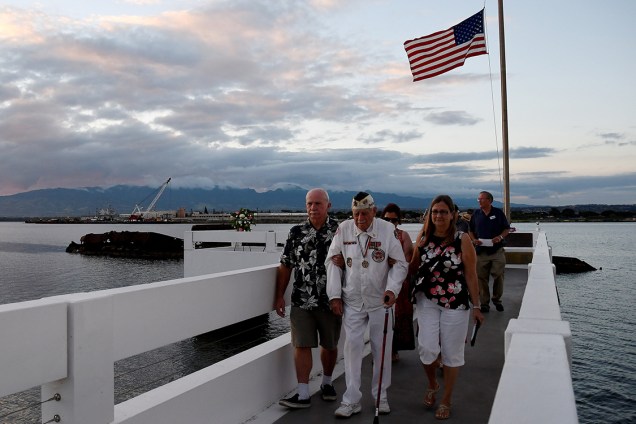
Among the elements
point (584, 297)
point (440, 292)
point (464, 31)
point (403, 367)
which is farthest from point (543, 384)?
point (584, 297)

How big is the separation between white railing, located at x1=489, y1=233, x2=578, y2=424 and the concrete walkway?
1844 mm

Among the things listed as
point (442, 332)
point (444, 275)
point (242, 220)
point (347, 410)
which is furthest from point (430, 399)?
point (242, 220)

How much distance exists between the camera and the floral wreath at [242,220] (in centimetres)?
2456

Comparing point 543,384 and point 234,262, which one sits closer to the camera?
point 543,384

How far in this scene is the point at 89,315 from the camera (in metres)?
3.18

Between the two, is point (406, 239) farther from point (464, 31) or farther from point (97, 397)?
point (464, 31)

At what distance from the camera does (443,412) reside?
15.6 ft

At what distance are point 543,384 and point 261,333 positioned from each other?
1952 cm

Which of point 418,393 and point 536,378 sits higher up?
point 536,378

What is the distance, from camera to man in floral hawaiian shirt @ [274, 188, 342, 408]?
5121 millimetres

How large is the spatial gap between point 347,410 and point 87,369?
236 centimetres

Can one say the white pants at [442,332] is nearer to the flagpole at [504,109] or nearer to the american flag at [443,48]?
the american flag at [443,48]

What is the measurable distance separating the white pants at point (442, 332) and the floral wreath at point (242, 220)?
783 inches

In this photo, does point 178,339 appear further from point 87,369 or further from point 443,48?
point 443,48
